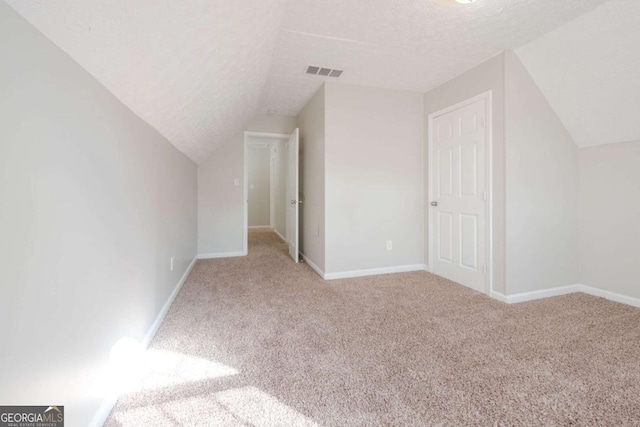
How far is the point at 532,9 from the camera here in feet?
6.05

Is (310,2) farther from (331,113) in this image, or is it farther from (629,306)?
(629,306)

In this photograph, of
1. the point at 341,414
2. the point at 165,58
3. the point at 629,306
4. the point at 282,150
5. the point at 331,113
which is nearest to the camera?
the point at 341,414

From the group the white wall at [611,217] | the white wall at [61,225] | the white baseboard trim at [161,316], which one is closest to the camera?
the white wall at [61,225]

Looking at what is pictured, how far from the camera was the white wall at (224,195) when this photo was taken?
13.5 ft

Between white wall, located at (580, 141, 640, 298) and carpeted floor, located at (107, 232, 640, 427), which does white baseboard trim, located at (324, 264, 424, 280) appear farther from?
white wall, located at (580, 141, 640, 298)

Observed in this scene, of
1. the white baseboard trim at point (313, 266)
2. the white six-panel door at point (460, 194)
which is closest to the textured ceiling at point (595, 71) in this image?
the white six-panel door at point (460, 194)

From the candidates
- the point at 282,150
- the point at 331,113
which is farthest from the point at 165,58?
the point at 282,150

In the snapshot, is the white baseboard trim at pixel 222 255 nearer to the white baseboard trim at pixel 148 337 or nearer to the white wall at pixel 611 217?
the white baseboard trim at pixel 148 337

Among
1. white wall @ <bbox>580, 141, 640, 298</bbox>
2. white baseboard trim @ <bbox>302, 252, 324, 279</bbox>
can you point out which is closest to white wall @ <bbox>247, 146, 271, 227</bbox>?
white baseboard trim @ <bbox>302, 252, 324, 279</bbox>

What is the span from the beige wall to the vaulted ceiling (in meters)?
0.39

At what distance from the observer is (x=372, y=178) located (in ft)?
10.7

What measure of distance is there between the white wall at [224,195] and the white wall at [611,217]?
3.88 m

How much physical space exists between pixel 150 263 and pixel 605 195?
13.0 feet

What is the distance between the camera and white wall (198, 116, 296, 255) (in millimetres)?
4113
